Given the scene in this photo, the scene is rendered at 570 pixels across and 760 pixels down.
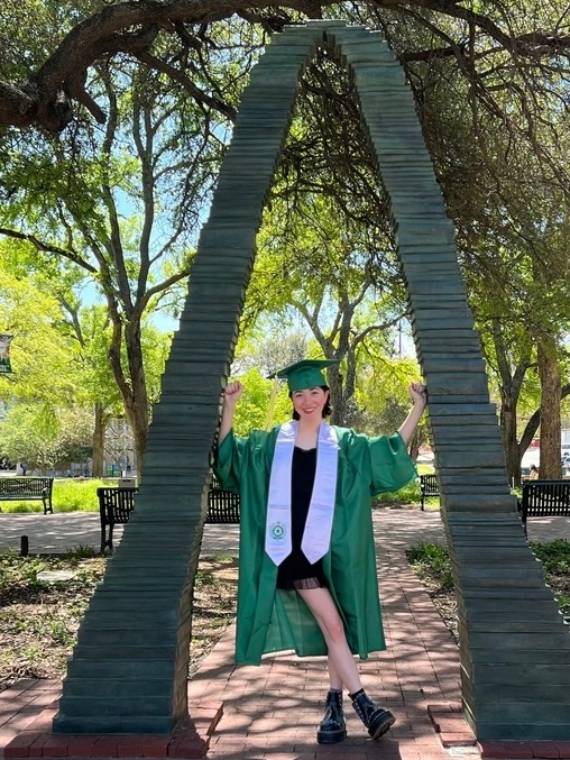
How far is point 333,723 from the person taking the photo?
396 centimetres

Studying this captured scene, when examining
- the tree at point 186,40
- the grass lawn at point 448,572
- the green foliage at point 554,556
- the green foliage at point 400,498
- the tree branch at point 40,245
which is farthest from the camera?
the green foliage at point 400,498

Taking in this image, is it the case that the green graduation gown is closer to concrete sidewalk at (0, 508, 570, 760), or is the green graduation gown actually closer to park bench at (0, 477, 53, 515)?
concrete sidewalk at (0, 508, 570, 760)

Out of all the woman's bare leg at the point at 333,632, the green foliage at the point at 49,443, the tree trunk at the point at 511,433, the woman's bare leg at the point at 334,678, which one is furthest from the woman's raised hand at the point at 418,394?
the green foliage at the point at 49,443

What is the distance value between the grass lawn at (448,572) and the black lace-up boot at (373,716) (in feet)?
8.98

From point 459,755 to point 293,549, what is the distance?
1121 mm

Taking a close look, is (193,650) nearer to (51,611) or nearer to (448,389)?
(51,611)

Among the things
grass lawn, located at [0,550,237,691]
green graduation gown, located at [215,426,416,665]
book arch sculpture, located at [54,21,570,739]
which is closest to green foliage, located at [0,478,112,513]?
grass lawn, located at [0,550,237,691]

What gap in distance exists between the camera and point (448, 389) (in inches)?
167

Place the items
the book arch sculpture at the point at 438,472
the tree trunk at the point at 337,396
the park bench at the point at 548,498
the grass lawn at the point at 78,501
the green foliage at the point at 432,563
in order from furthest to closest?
the tree trunk at the point at 337,396 → the grass lawn at the point at 78,501 → the park bench at the point at 548,498 → the green foliage at the point at 432,563 → the book arch sculpture at the point at 438,472

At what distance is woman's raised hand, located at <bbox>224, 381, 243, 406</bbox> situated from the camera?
4.34 metres

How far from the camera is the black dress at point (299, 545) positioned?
12.8 feet

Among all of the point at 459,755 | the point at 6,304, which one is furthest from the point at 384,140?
the point at 6,304

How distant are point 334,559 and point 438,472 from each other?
26.4 inches

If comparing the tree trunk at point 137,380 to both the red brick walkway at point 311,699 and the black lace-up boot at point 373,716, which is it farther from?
the black lace-up boot at point 373,716
